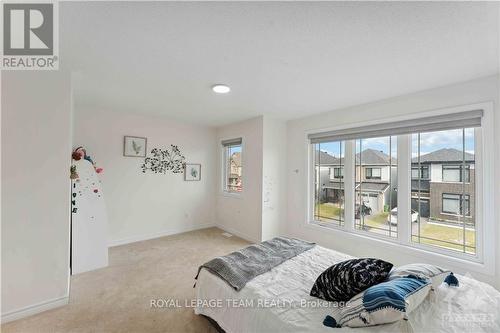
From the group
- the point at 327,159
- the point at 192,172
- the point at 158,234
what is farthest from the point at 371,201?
the point at 158,234

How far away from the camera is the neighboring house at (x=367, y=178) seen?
3006 millimetres

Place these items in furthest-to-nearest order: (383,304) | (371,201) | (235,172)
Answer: (235,172) < (371,201) < (383,304)

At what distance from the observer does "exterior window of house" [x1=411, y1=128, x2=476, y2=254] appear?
2412mm

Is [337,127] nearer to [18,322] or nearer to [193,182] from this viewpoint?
[193,182]

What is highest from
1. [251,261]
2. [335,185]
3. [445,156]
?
[445,156]

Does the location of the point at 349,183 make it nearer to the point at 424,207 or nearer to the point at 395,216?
the point at 395,216

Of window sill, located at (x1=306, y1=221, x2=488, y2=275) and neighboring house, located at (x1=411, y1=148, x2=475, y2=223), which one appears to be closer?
window sill, located at (x1=306, y1=221, x2=488, y2=275)

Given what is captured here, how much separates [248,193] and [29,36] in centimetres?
336

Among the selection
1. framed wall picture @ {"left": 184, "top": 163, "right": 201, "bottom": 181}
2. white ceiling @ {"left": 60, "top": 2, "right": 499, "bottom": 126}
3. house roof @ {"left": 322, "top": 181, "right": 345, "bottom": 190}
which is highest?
white ceiling @ {"left": 60, "top": 2, "right": 499, "bottom": 126}

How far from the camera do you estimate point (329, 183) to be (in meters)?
3.71

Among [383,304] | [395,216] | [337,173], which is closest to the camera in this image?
[383,304]

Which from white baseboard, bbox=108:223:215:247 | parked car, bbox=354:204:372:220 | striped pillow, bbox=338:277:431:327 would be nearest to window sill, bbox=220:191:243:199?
white baseboard, bbox=108:223:215:247

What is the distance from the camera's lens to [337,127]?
11.2 ft

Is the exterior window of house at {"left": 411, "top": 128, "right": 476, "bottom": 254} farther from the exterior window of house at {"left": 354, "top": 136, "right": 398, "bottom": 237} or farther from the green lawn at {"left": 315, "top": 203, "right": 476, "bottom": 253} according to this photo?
the exterior window of house at {"left": 354, "top": 136, "right": 398, "bottom": 237}
